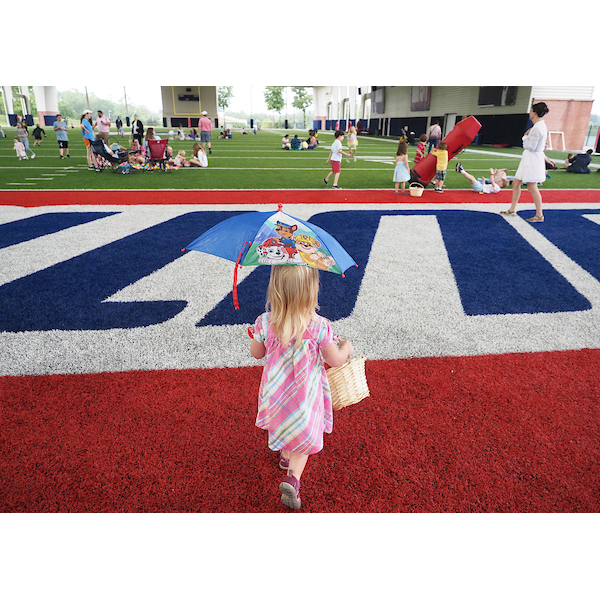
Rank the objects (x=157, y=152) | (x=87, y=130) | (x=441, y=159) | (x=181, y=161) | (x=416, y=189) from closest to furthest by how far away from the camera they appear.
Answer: (x=416, y=189), (x=441, y=159), (x=157, y=152), (x=87, y=130), (x=181, y=161)

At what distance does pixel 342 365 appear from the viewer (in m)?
2.52

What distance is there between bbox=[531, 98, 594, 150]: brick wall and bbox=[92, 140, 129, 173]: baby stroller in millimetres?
26776

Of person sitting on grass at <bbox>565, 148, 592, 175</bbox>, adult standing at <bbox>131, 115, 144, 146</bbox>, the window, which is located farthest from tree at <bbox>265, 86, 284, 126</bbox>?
person sitting on grass at <bbox>565, 148, 592, 175</bbox>

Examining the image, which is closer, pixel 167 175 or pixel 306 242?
pixel 306 242

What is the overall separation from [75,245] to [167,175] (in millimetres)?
9022

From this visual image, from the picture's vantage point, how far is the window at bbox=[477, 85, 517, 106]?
3021cm

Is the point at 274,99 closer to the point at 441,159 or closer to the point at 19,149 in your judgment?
the point at 19,149

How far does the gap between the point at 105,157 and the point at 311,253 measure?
16.2 metres

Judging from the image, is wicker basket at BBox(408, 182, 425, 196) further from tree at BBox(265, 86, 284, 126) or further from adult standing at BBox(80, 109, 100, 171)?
tree at BBox(265, 86, 284, 126)

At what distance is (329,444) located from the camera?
2934mm

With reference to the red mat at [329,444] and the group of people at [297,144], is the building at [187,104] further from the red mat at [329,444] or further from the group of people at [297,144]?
the red mat at [329,444]

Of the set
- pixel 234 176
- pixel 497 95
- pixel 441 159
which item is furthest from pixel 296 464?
pixel 497 95
